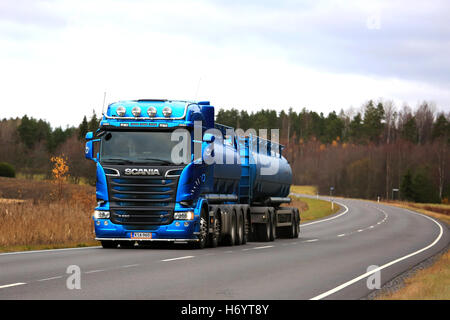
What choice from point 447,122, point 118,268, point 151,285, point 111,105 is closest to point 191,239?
point 111,105

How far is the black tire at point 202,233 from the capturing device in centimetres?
2278

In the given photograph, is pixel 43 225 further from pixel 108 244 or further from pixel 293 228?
pixel 293 228

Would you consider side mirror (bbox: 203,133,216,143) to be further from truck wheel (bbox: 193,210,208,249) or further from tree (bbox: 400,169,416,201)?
tree (bbox: 400,169,416,201)

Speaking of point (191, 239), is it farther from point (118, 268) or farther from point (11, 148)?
point (11, 148)

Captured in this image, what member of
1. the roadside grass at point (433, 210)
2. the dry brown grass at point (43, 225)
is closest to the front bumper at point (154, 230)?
the dry brown grass at point (43, 225)

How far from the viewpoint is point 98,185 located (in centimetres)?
2202

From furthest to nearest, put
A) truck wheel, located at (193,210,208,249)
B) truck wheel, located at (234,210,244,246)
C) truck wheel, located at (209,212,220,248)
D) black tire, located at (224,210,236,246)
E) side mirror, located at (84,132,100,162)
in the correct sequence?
truck wheel, located at (234,210,244,246)
black tire, located at (224,210,236,246)
truck wheel, located at (209,212,220,248)
truck wheel, located at (193,210,208,249)
side mirror, located at (84,132,100,162)

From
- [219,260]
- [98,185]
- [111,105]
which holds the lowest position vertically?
[219,260]

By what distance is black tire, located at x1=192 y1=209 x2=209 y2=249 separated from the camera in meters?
22.8

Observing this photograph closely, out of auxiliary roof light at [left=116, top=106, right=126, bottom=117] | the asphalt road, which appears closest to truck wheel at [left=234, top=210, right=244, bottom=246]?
the asphalt road

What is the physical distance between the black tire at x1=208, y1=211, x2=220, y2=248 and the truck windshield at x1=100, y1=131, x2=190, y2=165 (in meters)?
3.02

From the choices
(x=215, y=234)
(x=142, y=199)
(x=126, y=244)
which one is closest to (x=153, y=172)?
(x=142, y=199)

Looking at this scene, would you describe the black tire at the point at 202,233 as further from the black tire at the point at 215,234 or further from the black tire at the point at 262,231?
the black tire at the point at 262,231
